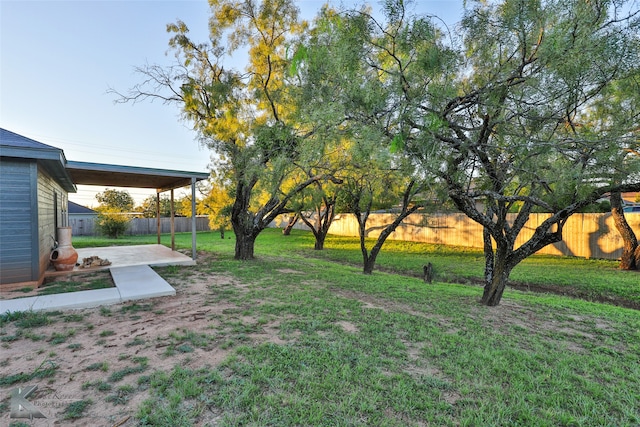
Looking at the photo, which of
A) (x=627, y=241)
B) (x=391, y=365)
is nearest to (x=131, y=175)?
(x=391, y=365)

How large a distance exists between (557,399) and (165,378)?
279cm

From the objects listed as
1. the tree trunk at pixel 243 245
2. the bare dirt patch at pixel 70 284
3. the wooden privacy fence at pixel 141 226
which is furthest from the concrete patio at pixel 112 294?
the wooden privacy fence at pixel 141 226

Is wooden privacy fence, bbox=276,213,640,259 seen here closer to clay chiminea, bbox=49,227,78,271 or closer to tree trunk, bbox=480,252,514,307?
tree trunk, bbox=480,252,514,307

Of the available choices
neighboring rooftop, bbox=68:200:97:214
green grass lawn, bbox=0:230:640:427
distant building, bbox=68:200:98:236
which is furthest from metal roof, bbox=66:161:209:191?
neighboring rooftop, bbox=68:200:97:214

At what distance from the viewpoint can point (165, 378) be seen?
2.19 m

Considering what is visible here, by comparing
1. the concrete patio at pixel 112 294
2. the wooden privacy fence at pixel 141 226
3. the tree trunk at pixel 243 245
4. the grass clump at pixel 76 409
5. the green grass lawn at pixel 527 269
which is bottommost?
the green grass lawn at pixel 527 269

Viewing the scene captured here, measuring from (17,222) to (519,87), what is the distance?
754 centimetres

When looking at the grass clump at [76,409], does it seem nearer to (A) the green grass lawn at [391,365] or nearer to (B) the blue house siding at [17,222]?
(A) the green grass lawn at [391,365]

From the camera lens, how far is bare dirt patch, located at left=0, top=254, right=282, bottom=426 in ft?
6.31

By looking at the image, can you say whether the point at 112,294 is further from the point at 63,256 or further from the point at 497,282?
the point at 497,282

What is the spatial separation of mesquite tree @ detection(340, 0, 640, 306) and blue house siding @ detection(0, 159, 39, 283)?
5.59 metres

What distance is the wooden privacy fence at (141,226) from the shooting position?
17.7 metres

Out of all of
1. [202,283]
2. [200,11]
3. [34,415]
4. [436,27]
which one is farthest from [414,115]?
[200,11]

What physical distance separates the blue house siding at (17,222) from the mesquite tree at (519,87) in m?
5.59
